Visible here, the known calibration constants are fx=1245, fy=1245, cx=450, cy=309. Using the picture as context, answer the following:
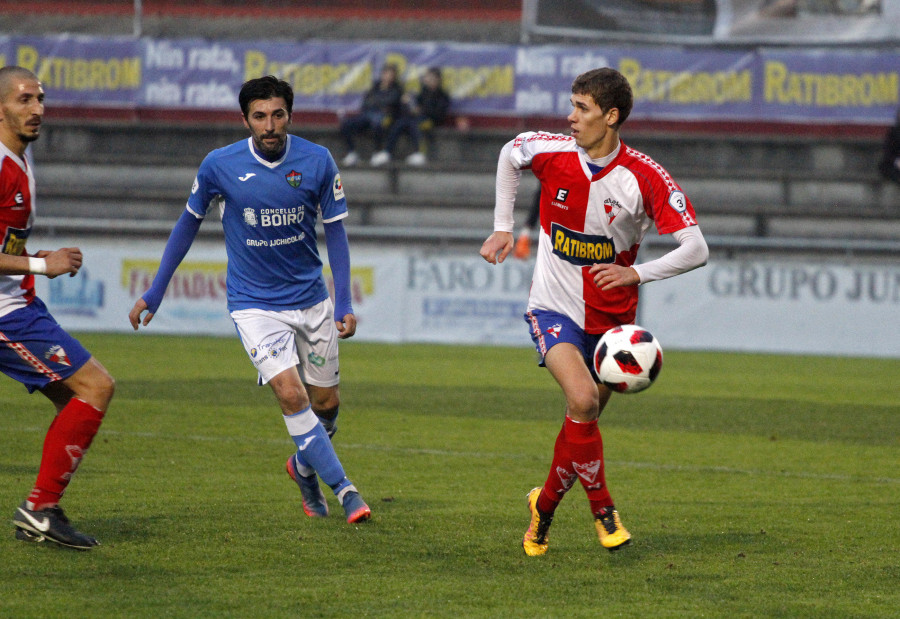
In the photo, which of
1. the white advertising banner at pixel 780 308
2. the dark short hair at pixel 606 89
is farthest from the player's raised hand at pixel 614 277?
the white advertising banner at pixel 780 308

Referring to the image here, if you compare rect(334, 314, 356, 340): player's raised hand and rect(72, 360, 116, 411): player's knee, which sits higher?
rect(334, 314, 356, 340): player's raised hand

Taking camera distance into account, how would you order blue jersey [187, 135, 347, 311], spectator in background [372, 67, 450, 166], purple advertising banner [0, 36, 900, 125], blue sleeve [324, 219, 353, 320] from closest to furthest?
1. blue jersey [187, 135, 347, 311]
2. blue sleeve [324, 219, 353, 320]
3. purple advertising banner [0, 36, 900, 125]
4. spectator in background [372, 67, 450, 166]

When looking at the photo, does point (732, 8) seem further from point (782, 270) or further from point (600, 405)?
point (600, 405)

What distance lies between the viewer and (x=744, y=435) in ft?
31.4

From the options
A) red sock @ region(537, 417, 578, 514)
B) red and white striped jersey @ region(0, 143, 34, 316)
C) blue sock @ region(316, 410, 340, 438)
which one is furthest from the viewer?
blue sock @ region(316, 410, 340, 438)

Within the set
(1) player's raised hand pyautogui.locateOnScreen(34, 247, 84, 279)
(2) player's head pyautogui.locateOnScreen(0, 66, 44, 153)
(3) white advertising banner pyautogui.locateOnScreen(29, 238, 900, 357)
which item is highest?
(2) player's head pyautogui.locateOnScreen(0, 66, 44, 153)

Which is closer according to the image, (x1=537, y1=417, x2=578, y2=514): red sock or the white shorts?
(x1=537, y1=417, x2=578, y2=514): red sock

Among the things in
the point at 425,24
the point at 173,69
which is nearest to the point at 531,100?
the point at 425,24

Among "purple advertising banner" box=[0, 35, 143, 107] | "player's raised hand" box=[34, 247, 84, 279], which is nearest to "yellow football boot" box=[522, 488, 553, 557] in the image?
"player's raised hand" box=[34, 247, 84, 279]

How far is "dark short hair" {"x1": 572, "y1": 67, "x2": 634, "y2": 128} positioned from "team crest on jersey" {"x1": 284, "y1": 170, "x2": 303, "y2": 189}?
142 cm

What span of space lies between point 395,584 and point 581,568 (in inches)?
33.5

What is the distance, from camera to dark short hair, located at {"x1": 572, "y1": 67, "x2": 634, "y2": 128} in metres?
5.42

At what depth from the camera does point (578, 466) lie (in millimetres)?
5379

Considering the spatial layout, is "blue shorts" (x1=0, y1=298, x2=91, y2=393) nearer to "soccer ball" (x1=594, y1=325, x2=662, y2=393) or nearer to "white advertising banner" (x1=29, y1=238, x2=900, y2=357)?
A: "soccer ball" (x1=594, y1=325, x2=662, y2=393)
